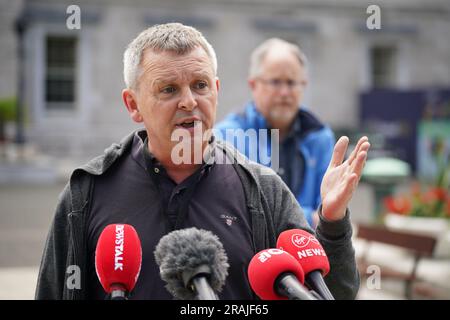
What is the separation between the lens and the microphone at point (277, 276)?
1.90 m

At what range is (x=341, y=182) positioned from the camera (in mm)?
2424

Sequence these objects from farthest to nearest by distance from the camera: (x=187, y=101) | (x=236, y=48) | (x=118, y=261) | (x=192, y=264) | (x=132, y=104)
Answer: (x=236, y=48) → (x=132, y=104) → (x=187, y=101) → (x=118, y=261) → (x=192, y=264)

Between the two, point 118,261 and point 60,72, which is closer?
point 118,261

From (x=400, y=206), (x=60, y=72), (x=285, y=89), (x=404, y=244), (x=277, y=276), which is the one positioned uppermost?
(x=60, y=72)

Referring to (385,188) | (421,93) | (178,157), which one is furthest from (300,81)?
(421,93)

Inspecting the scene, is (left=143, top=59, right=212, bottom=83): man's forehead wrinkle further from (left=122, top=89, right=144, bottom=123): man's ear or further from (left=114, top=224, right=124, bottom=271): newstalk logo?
(left=114, top=224, right=124, bottom=271): newstalk logo

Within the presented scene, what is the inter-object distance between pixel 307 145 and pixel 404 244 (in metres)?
2.65

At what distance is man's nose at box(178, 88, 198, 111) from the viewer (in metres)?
2.42

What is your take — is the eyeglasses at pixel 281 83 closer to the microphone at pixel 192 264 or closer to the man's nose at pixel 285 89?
the man's nose at pixel 285 89

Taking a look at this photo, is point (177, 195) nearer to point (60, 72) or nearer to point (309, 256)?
point (309, 256)

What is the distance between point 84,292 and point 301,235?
0.78 m

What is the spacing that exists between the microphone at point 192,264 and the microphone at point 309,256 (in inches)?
10.2

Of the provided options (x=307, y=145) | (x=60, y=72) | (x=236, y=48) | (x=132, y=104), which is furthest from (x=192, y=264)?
(x=236, y=48)

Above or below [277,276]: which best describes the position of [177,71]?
above
